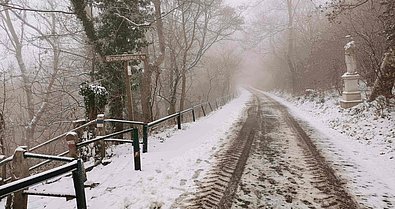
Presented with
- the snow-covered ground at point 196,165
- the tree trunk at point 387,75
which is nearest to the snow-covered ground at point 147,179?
the snow-covered ground at point 196,165

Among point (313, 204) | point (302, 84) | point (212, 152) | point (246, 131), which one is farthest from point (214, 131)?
point (302, 84)

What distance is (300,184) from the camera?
516 centimetres

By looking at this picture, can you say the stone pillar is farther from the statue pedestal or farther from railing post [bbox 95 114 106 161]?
railing post [bbox 95 114 106 161]

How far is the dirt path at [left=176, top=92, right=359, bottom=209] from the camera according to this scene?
4.47 metres

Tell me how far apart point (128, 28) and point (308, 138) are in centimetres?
833

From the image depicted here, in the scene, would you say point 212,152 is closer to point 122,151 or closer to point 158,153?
point 158,153

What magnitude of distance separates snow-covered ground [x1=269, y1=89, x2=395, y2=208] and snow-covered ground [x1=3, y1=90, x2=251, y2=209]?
2.96 metres

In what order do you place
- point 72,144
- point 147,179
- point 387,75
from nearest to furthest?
1. point 147,179
2. point 72,144
3. point 387,75

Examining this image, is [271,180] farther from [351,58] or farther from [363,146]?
[351,58]

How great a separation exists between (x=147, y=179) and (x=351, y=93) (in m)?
11.4

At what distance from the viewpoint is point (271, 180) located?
213 inches

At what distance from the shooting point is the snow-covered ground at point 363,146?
492 centimetres

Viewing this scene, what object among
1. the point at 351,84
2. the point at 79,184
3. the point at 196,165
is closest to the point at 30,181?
the point at 79,184

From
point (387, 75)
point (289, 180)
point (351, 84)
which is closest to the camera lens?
point (289, 180)
